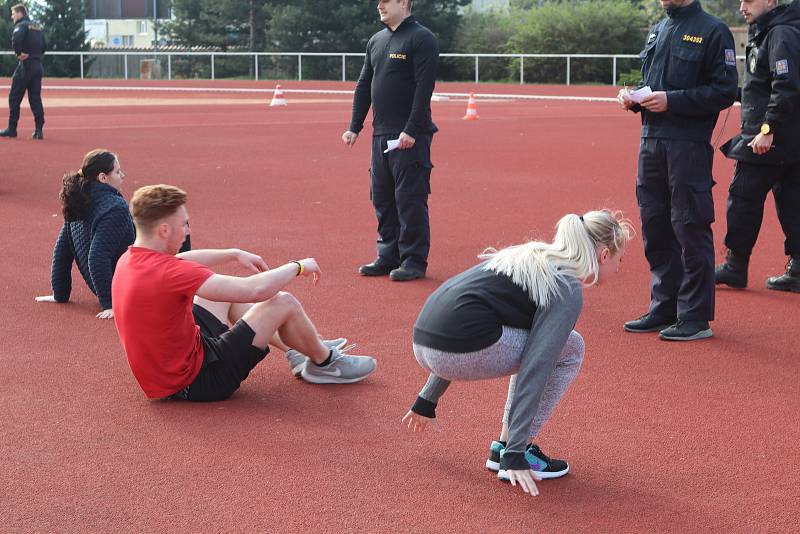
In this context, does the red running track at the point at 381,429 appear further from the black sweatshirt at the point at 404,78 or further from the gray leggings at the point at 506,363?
the black sweatshirt at the point at 404,78

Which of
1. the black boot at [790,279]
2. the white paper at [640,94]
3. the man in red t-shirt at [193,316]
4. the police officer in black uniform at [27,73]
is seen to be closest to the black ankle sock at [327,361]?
the man in red t-shirt at [193,316]

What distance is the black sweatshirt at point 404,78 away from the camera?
8078mm

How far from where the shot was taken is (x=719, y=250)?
9.25 m

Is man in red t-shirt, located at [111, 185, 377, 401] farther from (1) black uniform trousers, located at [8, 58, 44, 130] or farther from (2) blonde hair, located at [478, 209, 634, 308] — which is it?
(1) black uniform trousers, located at [8, 58, 44, 130]

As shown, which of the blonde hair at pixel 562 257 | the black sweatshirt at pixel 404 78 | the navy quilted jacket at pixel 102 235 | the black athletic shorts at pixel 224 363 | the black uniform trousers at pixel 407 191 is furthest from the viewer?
the black uniform trousers at pixel 407 191

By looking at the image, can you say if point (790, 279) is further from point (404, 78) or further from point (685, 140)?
point (404, 78)

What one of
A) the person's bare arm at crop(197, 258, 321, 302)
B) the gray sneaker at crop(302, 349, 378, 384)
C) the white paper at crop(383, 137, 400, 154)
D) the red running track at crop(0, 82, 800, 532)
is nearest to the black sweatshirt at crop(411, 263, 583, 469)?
the red running track at crop(0, 82, 800, 532)

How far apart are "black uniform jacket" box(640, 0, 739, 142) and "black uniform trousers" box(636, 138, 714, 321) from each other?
0.35 ft

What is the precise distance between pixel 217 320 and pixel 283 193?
7.13 metres

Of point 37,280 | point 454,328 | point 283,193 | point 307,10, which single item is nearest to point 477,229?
point 283,193

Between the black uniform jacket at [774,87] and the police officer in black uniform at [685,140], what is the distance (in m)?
0.79

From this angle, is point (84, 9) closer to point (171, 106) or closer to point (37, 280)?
point (171, 106)

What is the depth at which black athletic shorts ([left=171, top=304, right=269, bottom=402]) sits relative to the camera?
5.21 metres

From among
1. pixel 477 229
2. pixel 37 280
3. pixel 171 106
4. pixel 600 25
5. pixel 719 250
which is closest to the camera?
pixel 37 280
